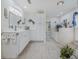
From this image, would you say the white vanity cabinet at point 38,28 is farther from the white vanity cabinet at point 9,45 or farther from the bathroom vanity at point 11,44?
the white vanity cabinet at point 9,45

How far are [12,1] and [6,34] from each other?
0.96 meters

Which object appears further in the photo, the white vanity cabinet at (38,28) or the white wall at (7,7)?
the white vanity cabinet at (38,28)

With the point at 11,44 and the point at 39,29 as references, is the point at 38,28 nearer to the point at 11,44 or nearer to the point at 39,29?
the point at 39,29

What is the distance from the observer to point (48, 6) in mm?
3424

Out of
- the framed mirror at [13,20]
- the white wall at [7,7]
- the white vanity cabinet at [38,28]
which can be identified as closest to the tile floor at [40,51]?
the white vanity cabinet at [38,28]

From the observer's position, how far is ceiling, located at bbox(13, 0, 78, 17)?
331 centimetres

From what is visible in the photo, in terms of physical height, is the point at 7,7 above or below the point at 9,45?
above

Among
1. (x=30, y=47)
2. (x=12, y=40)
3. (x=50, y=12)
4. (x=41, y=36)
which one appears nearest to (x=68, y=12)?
(x=50, y=12)

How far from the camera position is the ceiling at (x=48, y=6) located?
3312 mm

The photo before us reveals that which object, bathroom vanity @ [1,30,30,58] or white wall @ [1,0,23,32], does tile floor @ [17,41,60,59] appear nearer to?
bathroom vanity @ [1,30,30,58]

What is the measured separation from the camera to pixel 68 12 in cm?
336

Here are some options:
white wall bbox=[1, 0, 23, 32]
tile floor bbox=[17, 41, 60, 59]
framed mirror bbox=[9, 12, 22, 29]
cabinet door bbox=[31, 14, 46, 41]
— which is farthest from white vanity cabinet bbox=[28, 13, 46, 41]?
white wall bbox=[1, 0, 23, 32]

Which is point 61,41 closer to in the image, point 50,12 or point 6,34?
point 50,12

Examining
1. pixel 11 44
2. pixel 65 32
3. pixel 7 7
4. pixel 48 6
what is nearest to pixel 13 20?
pixel 7 7
